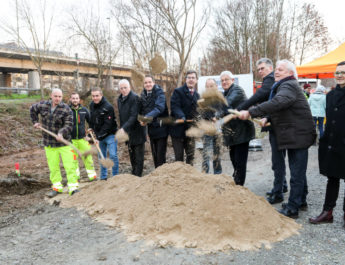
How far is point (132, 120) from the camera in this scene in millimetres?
4953

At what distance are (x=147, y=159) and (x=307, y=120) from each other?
5385mm

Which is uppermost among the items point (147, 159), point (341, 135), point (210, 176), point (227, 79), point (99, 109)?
point (227, 79)

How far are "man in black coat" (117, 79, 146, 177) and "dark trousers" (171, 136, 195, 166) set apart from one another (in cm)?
62

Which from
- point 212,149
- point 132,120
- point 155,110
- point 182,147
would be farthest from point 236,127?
point 132,120

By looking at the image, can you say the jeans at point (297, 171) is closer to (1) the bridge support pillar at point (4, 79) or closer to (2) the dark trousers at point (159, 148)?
(2) the dark trousers at point (159, 148)

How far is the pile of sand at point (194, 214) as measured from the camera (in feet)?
9.96

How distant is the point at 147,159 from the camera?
8.21m

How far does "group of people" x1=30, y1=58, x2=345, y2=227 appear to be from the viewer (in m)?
3.39

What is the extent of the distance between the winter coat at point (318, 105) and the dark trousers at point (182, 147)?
5579mm

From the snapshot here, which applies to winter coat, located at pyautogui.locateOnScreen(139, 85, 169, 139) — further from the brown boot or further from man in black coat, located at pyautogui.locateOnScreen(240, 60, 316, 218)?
the brown boot

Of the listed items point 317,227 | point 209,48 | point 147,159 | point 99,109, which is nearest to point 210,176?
point 317,227

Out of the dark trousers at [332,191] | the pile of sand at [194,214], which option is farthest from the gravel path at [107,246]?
the dark trousers at [332,191]

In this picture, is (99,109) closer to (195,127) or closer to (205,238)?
(195,127)

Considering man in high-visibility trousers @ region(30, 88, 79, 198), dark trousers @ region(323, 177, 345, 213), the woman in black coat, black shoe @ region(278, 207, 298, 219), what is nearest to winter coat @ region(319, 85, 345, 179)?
the woman in black coat
